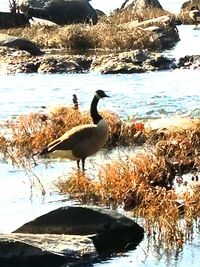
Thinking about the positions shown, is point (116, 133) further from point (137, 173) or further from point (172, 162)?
point (137, 173)

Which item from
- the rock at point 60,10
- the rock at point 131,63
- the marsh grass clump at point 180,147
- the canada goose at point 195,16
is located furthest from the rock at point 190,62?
the canada goose at point 195,16

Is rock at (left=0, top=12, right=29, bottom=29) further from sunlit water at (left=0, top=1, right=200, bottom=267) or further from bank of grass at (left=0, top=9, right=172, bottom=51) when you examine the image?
A: sunlit water at (left=0, top=1, right=200, bottom=267)

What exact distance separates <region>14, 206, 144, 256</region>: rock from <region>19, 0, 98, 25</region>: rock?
120 feet

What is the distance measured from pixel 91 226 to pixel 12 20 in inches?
1434

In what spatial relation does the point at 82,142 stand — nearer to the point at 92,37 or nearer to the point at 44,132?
the point at 44,132

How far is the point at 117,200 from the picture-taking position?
12.0m

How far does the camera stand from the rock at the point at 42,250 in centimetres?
932

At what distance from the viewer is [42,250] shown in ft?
30.7

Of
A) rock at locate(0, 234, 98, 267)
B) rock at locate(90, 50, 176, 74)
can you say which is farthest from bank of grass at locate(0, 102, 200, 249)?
rock at locate(90, 50, 176, 74)

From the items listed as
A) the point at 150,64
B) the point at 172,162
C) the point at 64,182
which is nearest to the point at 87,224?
the point at 64,182

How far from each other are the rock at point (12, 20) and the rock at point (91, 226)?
3542 cm

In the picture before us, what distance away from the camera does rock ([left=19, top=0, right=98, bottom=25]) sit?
1843 inches

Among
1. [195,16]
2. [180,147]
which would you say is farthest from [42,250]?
[195,16]

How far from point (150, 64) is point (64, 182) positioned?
1971cm
